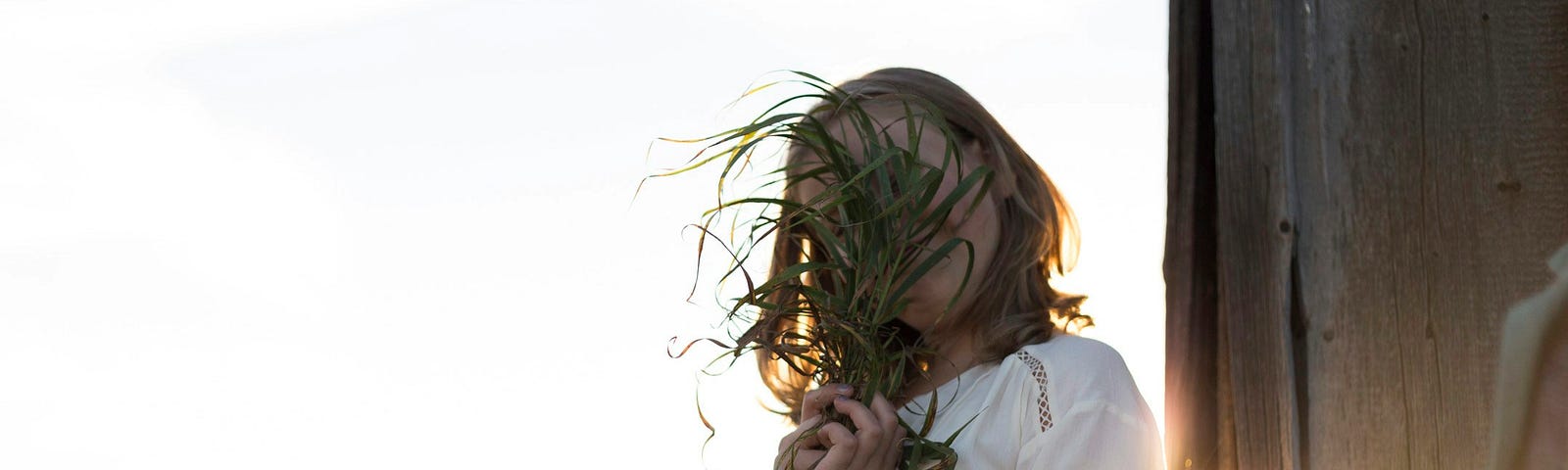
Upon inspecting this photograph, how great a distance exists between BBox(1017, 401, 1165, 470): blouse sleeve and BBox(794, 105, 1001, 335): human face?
25 cm

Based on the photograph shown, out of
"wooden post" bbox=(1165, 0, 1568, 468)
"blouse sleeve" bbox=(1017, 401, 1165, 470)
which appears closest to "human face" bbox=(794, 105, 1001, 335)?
"blouse sleeve" bbox=(1017, 401, 1165, 470)

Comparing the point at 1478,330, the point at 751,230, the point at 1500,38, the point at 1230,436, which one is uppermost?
the point at 1500,38

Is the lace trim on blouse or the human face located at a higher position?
the human face

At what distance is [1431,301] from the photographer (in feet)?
4.52

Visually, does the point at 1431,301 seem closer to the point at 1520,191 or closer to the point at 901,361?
the point at 1520,191

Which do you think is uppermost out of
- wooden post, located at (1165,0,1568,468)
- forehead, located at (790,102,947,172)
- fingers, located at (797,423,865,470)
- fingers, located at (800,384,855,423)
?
forehead, located at (790,102,947,172)

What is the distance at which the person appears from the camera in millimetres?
1806

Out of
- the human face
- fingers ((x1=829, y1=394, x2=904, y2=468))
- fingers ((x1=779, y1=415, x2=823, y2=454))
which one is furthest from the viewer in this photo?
the human face

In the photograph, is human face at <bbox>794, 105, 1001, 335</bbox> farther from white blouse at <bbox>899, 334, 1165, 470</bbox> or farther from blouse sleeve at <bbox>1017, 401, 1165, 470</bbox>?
blouse sleeve at <bbox>1017, 401, 1165, 470</bbox>

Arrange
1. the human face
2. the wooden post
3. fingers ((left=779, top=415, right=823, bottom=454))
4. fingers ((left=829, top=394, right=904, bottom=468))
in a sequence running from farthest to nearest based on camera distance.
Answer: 1. the human face
2. fingers ((left=779, top=415, right=823, bottom=454))
3. fingers ((left=829, top=394, right=904, bottom=468))
4. the wooden post

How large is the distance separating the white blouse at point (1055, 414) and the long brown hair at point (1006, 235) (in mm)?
81

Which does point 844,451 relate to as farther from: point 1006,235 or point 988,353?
point 1006,235

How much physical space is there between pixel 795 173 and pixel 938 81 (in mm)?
290

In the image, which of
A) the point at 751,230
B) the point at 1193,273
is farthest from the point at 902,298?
the point at 1193,273
